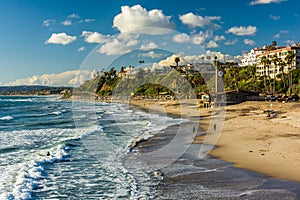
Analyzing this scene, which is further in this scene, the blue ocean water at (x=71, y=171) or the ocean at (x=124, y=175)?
the blue ocean water at (x=71, y=171)

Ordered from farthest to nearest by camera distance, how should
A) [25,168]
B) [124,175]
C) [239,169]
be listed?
[25,168] → [239,169] → [124,175]

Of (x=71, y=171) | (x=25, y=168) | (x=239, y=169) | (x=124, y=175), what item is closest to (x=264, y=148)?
(x=239, y=169)

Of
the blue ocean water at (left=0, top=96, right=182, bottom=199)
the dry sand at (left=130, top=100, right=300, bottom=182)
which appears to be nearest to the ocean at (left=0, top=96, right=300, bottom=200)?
the blue ocean water at (left=0, top=96, right=182, bottom=199)

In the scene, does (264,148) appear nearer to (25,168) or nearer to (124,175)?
(124,175)

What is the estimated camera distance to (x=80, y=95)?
148750mm

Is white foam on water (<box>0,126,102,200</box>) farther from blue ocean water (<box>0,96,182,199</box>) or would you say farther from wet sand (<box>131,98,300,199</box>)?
wet sand (<box>131,98,300,199</box>)

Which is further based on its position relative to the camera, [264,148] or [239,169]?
[264,148]

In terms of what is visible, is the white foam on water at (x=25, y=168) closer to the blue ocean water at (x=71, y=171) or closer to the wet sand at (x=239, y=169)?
the blue ocean water at (x=71, y=171)

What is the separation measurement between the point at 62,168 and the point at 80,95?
452ft

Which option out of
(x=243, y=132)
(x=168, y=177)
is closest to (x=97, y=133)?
(x=243, y=132)

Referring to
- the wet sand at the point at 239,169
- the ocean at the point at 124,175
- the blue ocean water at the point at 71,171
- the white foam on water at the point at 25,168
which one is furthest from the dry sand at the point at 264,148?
the white foam on water at the point at 25,168

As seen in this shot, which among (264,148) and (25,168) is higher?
(264,148)

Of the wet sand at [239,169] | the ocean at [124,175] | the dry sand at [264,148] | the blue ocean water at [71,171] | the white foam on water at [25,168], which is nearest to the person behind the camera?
the wet sand at [239,169]

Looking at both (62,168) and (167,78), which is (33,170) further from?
(167,78)
